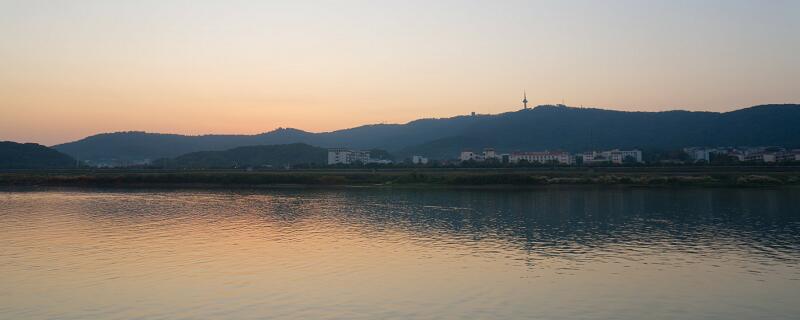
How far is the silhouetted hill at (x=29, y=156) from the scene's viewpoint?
143 m

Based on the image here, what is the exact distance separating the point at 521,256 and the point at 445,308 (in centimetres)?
647

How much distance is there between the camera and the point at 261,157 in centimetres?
16700

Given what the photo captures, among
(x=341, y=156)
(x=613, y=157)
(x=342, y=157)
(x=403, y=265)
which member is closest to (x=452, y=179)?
(x=403, y=265)

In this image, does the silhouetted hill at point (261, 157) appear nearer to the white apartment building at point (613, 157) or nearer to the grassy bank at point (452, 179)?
the white apartment building at point (613, 157)

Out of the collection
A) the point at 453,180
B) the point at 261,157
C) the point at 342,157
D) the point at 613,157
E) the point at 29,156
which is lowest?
the point at 453,180

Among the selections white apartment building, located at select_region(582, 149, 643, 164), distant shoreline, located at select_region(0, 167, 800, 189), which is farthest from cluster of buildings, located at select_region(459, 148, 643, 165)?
distant shoreline, located at select_region(0, 167, 800, 189)

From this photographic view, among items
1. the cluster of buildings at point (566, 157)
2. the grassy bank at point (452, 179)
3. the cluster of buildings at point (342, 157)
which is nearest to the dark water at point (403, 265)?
the grassy bank at point (452, 179)

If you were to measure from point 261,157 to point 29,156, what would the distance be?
5703cm

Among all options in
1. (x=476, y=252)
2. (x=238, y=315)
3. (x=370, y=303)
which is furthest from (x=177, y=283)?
(x=476, y=252)

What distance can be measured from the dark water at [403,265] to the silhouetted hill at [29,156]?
434 ft

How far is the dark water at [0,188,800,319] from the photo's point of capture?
12250 mm

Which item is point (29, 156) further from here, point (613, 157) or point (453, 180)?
point (613, 157)

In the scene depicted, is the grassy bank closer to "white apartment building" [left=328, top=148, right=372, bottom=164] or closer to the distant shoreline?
the distant shoreline

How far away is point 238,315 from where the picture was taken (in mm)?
11555
